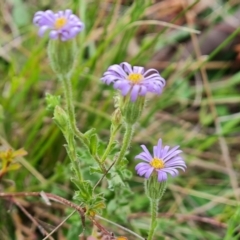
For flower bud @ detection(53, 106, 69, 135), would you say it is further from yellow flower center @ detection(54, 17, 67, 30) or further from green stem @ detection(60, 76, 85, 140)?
yellow flower center @ detection(54, 17, 67, 30)

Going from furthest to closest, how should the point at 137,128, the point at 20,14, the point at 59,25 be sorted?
1. the point at 20,14
2. the point at 137,128
3. the point at 59,25

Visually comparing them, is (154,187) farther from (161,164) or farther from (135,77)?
(135,77)

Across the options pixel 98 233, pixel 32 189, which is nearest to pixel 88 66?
pixel 32 189

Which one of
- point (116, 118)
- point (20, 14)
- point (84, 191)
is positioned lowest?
point (84, 191)

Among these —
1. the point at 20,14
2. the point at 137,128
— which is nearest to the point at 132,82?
the point at 137,128

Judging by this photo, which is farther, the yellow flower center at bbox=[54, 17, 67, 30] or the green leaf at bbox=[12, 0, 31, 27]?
the green leaf at bbox=[12, 0, 31, 27]

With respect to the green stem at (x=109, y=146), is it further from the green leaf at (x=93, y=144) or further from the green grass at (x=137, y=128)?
the green grass at (x=137, y=128)

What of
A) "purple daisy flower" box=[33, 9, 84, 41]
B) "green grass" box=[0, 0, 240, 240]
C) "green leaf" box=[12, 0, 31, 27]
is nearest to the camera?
"purple daisy flower" box=[33, 9, 84, 41]

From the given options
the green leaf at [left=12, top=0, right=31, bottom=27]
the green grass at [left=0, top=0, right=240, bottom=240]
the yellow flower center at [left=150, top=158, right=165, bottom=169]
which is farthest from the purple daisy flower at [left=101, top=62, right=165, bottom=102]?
the green leaf at [left=12, top=0, right=31, bottom=27]

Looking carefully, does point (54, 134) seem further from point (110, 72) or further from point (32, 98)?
point (110, 72)
